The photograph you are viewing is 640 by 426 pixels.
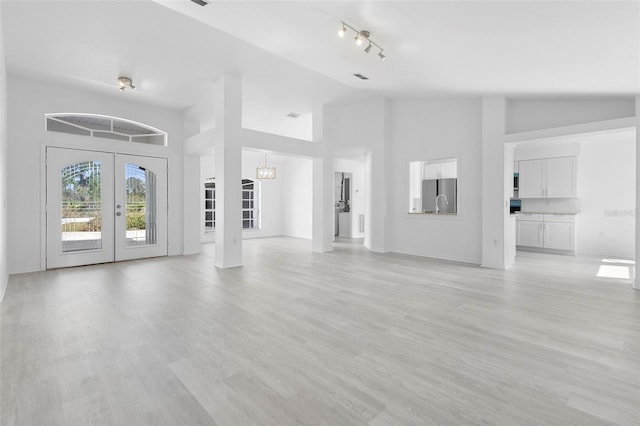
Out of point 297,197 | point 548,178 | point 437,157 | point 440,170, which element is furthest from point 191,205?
point 548,178

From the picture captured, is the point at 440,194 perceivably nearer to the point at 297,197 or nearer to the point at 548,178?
the point at 548,178

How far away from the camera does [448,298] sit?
3.81 metres

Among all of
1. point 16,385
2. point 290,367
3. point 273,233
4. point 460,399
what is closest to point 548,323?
point 460,399

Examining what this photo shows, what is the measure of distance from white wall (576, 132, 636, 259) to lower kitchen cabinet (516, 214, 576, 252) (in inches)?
12.5

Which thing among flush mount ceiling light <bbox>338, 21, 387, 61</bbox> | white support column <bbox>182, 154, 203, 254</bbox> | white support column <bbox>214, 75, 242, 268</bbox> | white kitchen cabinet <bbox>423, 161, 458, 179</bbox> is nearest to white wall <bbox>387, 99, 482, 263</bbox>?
white kitchen cabinet <bbox>423, 161, 458, 179</bbox>

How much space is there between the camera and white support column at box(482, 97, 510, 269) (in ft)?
18.4

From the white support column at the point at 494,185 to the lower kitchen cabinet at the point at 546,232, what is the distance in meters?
→ 2.39

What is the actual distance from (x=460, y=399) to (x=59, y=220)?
646 cm

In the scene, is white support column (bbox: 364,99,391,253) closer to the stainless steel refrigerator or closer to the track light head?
the stainless steel refrigerator

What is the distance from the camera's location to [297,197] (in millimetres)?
10781

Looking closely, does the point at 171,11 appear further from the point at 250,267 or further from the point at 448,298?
the point at 448,298

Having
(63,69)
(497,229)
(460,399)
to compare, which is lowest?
(460,399)

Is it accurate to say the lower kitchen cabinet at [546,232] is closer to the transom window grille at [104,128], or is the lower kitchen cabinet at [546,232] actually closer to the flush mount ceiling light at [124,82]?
the transom window grille at [104,128]

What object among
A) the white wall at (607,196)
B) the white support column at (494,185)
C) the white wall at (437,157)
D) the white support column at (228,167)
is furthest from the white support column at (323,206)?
the white wall at (607,196)
